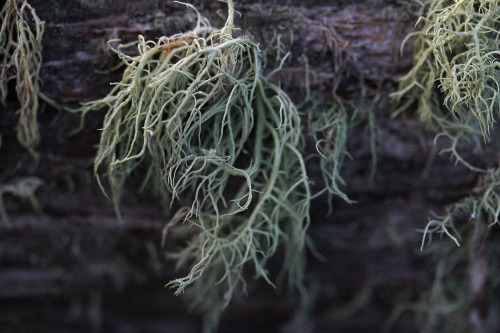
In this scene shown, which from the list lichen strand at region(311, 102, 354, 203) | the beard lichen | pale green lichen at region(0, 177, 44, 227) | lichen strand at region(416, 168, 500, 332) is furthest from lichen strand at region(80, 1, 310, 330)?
lichen strand at region(416, 168, 500, 332)

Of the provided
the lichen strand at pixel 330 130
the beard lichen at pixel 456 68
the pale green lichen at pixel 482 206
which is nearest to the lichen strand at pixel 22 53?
the lichen strand at pixel 330 130

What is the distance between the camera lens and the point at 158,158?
0.97 metres

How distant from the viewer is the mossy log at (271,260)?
987 millimetres

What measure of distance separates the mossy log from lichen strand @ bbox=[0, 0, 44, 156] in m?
0.03

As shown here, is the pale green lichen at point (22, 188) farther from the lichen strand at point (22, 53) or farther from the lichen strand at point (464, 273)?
the lichen strand at point (464, 273)

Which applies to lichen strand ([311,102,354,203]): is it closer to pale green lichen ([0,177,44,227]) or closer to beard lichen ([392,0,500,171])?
beard lichen ([392,0,500,171])

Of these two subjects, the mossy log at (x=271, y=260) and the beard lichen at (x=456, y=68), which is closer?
the beard lichen at (x=456, y=68)

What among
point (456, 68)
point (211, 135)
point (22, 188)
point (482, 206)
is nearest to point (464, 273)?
point (482, 206)

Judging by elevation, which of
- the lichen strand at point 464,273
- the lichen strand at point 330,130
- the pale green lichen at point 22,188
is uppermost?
the lichen strand at point 330,130

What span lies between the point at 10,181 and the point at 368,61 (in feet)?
2.95

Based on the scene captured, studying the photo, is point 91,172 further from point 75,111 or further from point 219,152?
point 219,152

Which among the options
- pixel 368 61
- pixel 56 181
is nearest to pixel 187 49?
pixel 368 61

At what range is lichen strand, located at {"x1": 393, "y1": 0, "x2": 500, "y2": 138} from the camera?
0.86 m

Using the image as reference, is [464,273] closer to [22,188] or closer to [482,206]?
[482,206]
